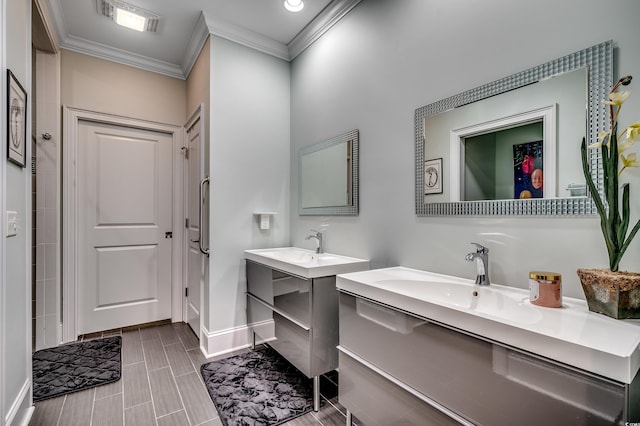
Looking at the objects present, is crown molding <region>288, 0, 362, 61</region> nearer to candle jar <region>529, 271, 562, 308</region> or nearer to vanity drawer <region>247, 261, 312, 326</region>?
vanity drawer <region>247, 261, 312, 326</region>

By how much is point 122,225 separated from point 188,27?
77.9 inches

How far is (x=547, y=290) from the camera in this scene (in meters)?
1.09

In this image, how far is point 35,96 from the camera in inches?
101

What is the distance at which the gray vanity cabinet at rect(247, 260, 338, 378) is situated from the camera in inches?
69.7

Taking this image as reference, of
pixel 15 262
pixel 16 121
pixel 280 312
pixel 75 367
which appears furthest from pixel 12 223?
pixel 280 312

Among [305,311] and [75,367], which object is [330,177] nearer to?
[305,311]

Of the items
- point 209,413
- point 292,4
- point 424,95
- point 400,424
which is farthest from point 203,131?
point 400,424

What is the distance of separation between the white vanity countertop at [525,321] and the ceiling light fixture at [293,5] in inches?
81.2

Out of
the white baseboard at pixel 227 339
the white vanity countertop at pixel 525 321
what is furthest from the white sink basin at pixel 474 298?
the white baseboard at pixel 227 339

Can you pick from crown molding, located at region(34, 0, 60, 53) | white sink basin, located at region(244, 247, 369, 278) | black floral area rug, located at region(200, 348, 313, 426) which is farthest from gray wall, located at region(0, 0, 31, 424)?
white sink basin, located at region(244, 247, 369, 278)

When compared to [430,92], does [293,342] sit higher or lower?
lower

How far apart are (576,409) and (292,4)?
107 inches

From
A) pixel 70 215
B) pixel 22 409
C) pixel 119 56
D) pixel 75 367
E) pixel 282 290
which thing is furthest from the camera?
pixel 119 56

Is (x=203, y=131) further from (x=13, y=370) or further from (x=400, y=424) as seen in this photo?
(x=400, y=424)
